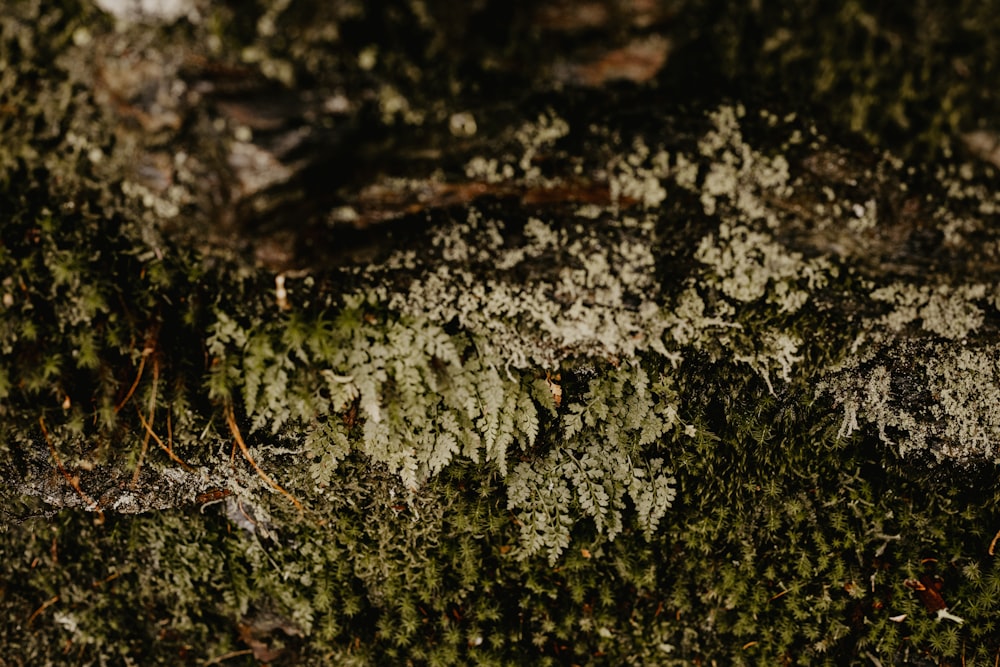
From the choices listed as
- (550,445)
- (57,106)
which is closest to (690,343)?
(550,445)

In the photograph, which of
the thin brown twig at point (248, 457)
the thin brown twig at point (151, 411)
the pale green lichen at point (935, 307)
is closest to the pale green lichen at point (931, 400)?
the pale green lichen at point (935, 307)

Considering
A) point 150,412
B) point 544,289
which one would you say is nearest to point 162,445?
point 150,412

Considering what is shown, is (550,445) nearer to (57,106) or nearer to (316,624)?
(316,624)

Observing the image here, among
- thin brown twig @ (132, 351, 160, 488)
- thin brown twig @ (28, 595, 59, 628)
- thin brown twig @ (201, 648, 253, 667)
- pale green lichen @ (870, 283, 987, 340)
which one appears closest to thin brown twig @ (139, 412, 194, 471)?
thin brown twig @ (132, 351, 160, 488)

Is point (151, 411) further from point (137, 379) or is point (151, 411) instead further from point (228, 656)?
point (228, 656)

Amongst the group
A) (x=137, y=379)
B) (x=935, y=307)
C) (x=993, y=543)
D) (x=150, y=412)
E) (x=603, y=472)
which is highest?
(x=935, y=307)

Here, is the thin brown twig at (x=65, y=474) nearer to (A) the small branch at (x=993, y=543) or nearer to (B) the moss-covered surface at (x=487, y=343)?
(B) the moss-covered surface at (x=487, y=343)

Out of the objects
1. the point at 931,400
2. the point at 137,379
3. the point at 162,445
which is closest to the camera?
the point at 137,379
